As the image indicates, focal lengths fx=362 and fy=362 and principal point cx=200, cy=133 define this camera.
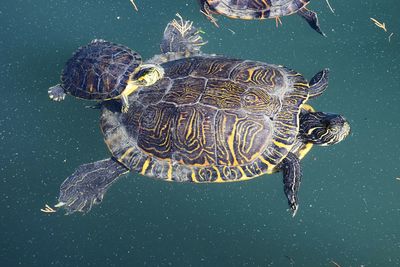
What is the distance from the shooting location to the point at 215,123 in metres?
3.27

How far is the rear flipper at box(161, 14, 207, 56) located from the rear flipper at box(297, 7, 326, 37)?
127cm

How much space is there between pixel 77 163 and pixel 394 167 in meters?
3.80

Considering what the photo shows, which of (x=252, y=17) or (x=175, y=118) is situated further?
(x=252, y=17)

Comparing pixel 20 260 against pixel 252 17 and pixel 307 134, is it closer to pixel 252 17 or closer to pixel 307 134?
pixel 307 134

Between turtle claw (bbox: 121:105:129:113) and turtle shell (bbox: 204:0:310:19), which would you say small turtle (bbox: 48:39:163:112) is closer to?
turtle claw (bbox: 121:105:129:113)

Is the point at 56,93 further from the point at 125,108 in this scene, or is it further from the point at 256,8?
the point at 256,8

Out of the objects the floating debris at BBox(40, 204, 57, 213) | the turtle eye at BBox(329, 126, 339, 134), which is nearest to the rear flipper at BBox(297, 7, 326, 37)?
the turtle eye at BBox(329, 126, 339, 134)

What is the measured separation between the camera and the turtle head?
3436mm

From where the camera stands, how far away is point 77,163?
171 inches

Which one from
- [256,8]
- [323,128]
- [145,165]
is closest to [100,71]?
[145,165]

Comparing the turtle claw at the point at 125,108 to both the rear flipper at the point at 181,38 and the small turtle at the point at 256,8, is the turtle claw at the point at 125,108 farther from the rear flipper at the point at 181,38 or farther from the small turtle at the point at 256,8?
the small turtle at the point at 256,8

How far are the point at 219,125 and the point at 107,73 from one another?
1196mm

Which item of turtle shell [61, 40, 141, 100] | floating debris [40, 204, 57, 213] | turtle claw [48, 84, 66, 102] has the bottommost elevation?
floating debris [40, 204, 57, 213]

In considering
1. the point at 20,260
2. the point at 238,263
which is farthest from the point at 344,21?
the point at 20,260
